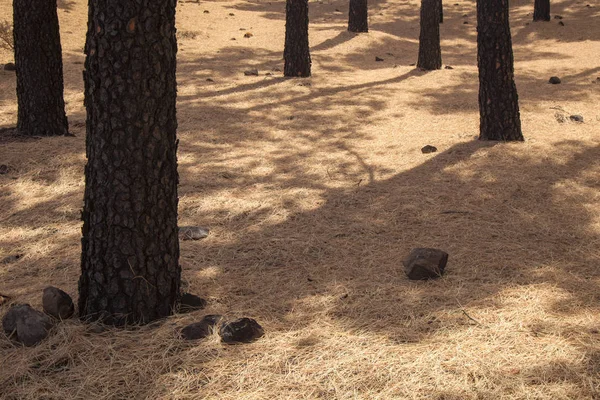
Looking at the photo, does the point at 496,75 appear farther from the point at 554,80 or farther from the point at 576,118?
→ the point at 554,80

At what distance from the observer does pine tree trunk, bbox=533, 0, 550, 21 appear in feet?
58.0

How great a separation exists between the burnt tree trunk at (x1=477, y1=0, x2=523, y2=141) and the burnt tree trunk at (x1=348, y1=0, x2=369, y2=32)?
8.79 meters

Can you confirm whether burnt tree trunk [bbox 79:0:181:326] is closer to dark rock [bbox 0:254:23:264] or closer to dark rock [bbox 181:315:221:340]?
dark rock [bbox 181:315:221:340]

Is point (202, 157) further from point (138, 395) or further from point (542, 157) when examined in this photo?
point (138, 395)

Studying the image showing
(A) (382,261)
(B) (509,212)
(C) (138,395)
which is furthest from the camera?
(B) (509,212)

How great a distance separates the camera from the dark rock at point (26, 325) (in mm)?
3309

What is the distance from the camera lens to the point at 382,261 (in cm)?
455

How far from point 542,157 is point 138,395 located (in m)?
5.35

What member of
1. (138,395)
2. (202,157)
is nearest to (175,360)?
(138,395)

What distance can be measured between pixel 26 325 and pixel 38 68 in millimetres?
4911

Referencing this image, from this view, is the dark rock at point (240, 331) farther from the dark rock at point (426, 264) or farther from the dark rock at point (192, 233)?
the dark rock at point (192, 233)

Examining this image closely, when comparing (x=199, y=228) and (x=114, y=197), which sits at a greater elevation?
(x=114, y=197)

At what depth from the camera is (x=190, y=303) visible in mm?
3785

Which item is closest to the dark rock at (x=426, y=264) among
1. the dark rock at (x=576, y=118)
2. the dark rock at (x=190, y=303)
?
the dark rock at (x=190, y=303)
